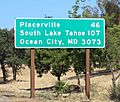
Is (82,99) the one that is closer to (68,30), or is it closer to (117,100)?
(117,100)

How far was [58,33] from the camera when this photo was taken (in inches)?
756

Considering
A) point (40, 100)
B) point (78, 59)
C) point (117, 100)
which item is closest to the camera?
point (40, 100)

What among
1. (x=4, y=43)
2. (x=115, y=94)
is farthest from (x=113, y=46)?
(x=4, y=43)

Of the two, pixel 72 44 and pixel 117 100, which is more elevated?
pixel 72 44

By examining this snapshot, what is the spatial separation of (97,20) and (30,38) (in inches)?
124

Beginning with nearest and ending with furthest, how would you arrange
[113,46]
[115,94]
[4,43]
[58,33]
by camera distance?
[58,33] → [115,94] → [113,46] → [4,43]

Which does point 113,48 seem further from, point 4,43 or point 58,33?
point 4,43

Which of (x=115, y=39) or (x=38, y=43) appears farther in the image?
(x=115, y=39)

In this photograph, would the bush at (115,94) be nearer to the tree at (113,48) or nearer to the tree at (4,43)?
the tree at (113,48)

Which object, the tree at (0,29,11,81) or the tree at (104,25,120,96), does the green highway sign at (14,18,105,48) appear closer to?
the tree at (104,25,120,96)

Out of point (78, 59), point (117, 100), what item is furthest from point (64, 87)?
point (78, 59)

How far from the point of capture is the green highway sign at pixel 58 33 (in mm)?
18922

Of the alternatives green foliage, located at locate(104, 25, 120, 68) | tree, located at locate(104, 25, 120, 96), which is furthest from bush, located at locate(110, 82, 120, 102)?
green foliage, located at locate(104, 25, 120, 68)

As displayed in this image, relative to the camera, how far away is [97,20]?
19.5 m
